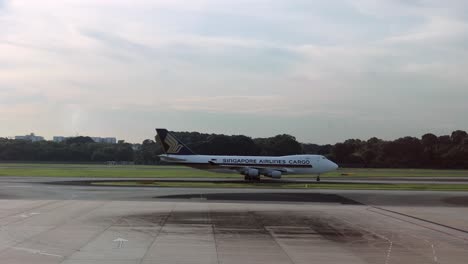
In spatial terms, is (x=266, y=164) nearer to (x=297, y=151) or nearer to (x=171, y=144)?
(x=171, y=144)

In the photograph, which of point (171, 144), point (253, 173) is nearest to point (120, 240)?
point (253, 173)

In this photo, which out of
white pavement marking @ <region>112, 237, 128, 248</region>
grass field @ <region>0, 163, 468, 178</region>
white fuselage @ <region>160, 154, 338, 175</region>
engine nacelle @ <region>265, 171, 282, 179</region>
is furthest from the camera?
grass field @ <region>0, 163, 468, 178</region>

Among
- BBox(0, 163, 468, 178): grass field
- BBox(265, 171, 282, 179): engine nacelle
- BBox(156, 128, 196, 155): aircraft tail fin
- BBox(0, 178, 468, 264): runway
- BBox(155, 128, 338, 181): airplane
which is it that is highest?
BBox(156, 128, 196, 155): aircraft tail fin

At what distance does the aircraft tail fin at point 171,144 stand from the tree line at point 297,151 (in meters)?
76.4

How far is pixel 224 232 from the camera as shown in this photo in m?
16.9

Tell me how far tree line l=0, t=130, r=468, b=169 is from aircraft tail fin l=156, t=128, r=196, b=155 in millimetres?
76381

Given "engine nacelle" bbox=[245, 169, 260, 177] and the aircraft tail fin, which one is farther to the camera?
the aircraft tail fin

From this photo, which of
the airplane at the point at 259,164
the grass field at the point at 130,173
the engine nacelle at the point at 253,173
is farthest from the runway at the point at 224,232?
the grass field at the point at 130,173

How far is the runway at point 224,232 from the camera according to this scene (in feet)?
41.5

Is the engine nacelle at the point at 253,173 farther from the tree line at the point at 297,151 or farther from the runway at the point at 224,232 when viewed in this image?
the tree line at the point at 297,151

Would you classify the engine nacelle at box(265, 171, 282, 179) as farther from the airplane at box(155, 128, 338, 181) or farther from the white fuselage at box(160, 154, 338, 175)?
the white fuselage at box(160, 154, 338, 175)

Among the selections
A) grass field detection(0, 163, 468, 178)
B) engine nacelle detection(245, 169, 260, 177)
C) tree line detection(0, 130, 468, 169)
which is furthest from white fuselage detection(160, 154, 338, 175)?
tree line detection(0, 130, 468, 169)

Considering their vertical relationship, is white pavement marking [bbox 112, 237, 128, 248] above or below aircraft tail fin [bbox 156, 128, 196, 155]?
below

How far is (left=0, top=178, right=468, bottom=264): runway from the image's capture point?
12.6m
